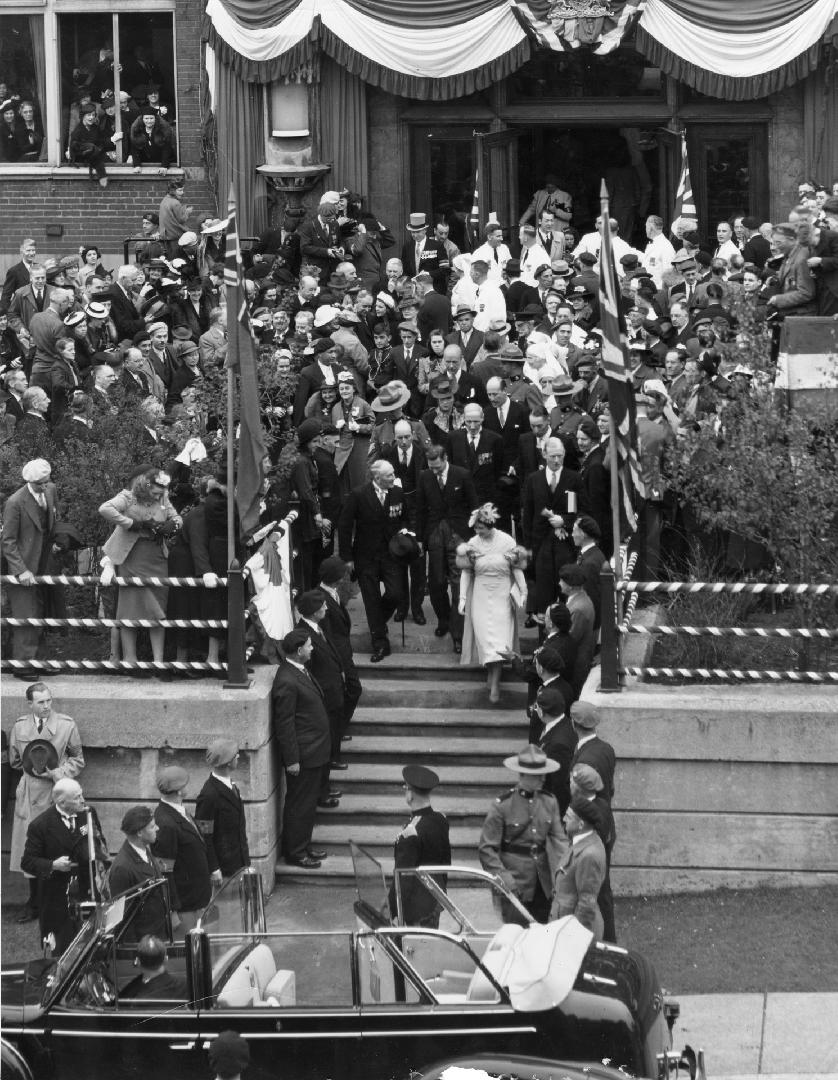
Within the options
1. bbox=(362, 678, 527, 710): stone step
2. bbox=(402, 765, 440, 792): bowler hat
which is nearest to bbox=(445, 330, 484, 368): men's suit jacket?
bbox=(362, 678, 527, 710): stone step

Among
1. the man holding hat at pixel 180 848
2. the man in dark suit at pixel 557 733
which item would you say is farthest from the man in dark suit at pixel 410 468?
the man holding hat at pixel 180 848

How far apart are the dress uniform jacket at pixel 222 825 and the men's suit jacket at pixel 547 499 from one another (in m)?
3.85

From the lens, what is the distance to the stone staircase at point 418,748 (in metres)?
15.1

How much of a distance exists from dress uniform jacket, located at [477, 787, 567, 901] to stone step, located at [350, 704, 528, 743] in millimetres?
2904

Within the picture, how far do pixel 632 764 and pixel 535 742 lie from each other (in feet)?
2.36

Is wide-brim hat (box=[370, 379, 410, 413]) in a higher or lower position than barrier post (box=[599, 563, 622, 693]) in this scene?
higher

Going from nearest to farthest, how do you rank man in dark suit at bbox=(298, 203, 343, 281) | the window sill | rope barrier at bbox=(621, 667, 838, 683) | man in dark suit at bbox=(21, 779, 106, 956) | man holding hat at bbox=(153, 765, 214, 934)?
man holding hat at bbox=(153, 765, 214, 934)
man in dark suit at bbox=(21, 779, 106, 956)
rope barrier at bbox=(621, 667, 838, 683)
man in dark suit at bbox=(298, 203, 343, 281)
the window sill

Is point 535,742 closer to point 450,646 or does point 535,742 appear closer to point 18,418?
point 450,646

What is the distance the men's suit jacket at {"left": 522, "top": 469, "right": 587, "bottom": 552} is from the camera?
52.7 feet

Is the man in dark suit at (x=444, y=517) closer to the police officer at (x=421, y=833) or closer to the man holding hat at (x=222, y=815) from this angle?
the man holding hat at (x=222, y=815)

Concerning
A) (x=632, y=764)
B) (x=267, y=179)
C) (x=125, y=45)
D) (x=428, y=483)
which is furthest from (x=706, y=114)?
(x=632, y=764)

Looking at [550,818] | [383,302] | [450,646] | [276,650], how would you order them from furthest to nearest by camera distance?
1. [383,302]
2. [450,646]
3. [276,650]
4. [550,818]

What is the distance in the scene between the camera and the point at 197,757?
1488 centimetres

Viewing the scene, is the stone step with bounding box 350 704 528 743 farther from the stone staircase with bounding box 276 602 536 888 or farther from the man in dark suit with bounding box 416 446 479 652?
the man in dark suit with bounding box 416 446 479 652
